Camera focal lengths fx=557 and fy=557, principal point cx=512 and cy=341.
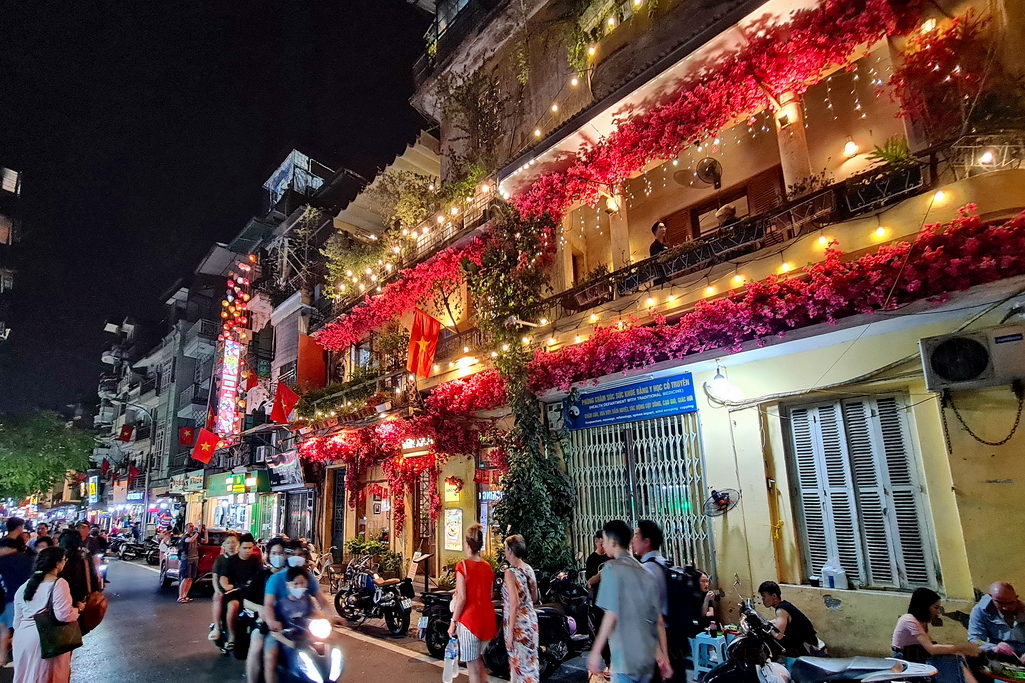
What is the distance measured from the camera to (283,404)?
65.8ft

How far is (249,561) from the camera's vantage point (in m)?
8.27

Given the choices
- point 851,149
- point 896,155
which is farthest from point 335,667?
point 851,149

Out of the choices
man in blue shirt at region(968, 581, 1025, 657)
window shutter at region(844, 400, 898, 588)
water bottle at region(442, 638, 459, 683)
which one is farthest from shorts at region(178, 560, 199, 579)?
man in blue shirt at region(968, 581, 1025, 657)

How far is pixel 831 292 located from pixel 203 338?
124ft

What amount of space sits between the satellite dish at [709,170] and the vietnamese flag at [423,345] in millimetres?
7426

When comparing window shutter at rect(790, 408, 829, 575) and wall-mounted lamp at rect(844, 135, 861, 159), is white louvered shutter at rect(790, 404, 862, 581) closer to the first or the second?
window shutter at rect(790, 408, 829, 575)

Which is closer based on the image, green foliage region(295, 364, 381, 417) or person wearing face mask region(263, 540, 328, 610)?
person wearing face mask region(263, 540, 328, 610)

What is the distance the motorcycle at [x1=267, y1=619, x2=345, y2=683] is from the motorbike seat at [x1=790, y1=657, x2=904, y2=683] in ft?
14.9

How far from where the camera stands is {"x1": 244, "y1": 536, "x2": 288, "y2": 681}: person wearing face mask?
622 cm

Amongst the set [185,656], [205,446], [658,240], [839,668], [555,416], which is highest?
[658,240]

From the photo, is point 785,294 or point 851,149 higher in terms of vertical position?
point 851,149

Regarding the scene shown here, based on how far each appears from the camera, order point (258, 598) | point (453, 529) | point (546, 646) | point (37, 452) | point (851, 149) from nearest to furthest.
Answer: point (258, 598)
point (546, 646)
point (851, 149)
point (453, 529)
point (37, 452)

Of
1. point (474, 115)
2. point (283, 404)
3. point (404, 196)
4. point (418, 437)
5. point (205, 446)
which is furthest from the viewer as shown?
point (205, 446)

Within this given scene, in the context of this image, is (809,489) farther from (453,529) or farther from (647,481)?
(453,529)
